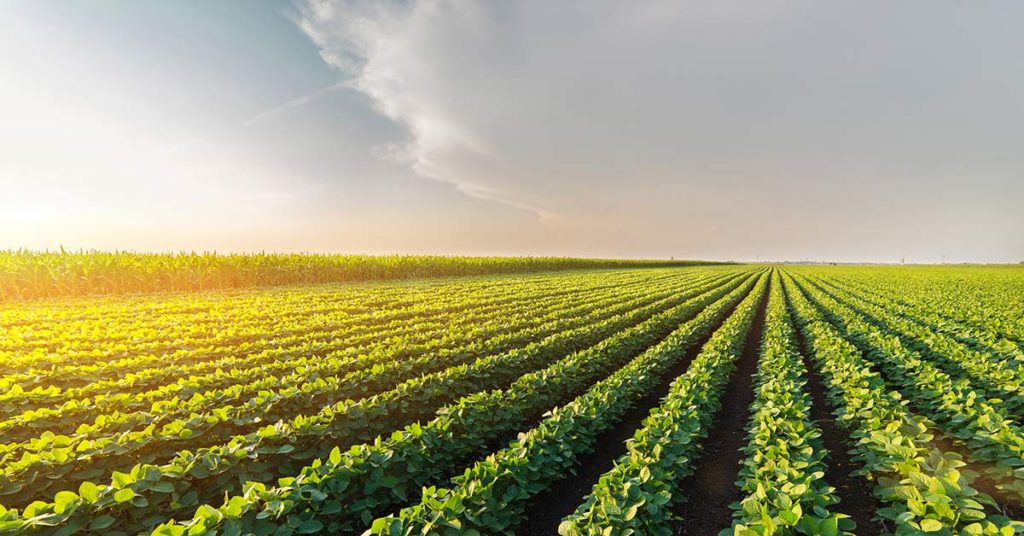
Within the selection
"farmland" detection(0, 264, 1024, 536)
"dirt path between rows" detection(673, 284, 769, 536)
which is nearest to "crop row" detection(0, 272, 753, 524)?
"farmland" detection(0, 264, 1024, 536)

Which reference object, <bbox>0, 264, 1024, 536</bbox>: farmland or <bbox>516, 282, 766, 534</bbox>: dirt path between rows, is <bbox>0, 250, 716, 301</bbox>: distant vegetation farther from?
<bbox>516, 282, 766, 534</bbox>: dirt path between rows

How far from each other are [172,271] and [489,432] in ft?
85.6

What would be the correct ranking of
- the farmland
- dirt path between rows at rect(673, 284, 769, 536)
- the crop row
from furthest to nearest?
1. dirt path between rows at rect(673, 284, 769, 536)
2. the crop row
3. the farmland

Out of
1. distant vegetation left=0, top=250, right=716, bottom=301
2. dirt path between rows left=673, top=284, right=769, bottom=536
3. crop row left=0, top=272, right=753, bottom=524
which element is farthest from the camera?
distant vegetation left=0, top=250, right=716, bottom=301

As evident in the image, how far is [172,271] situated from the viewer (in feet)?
81.2

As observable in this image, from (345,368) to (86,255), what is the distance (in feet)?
74.9

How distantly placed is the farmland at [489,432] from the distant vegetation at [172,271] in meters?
9.55

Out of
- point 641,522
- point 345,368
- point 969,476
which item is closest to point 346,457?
point 641,522

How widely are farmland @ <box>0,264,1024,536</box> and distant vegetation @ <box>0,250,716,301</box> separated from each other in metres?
9.55

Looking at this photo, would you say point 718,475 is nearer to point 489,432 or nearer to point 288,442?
point 489,432

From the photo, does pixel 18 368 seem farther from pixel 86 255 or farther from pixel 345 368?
pixel 86 255

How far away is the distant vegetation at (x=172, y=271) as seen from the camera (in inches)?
823

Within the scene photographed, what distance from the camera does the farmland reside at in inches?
148

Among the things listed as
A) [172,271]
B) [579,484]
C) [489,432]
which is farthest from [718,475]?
[172,271]
